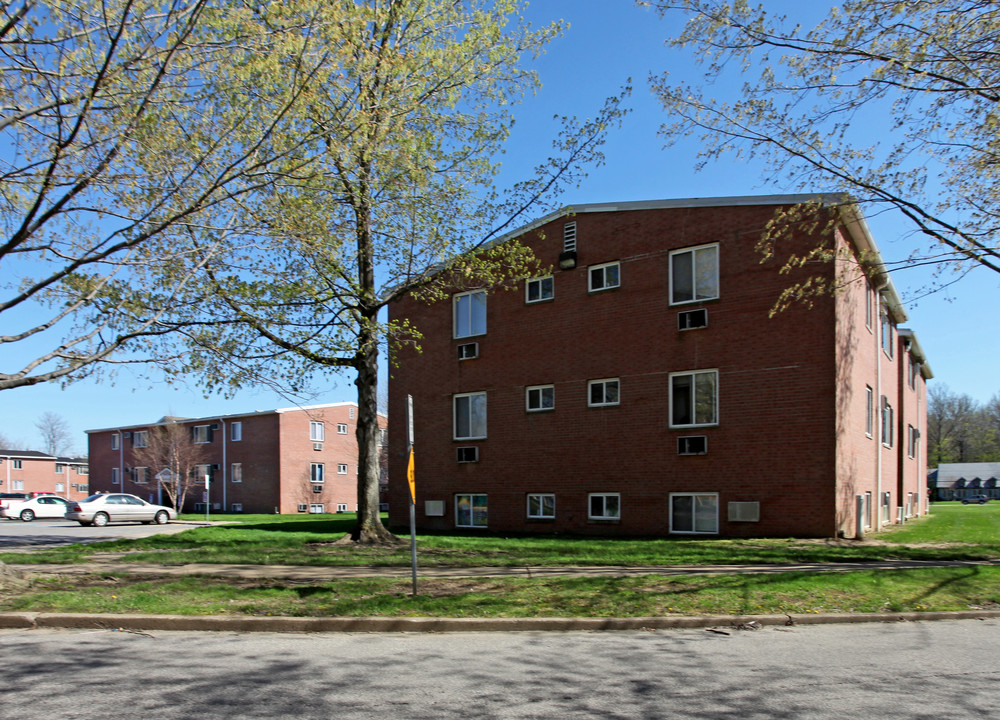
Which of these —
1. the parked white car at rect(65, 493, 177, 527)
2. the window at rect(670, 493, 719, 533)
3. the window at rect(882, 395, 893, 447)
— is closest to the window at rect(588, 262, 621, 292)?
the window at rect(670, 493, 719, 533)

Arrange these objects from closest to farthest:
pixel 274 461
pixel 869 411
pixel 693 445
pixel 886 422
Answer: pixel 693 445 < pixel 869 411 < pixel 886 422 < pixel 274 461

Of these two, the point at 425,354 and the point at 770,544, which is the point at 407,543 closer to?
the point at 770,544

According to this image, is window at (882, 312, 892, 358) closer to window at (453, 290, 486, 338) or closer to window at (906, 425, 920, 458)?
window at (906, 425, 920, 458)

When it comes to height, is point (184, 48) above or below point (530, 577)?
above

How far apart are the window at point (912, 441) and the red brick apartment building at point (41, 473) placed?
65.8m

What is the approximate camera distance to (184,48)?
33.0ft

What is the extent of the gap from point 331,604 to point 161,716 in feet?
12.9

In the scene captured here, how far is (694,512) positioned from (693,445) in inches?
64.7

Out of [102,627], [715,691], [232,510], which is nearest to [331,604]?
[102,627]

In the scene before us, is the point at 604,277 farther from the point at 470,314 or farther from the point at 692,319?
the point at 470,314

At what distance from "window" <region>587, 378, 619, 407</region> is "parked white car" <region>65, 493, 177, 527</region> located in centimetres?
2323

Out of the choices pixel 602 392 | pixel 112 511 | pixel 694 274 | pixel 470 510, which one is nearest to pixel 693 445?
pixel 602 392

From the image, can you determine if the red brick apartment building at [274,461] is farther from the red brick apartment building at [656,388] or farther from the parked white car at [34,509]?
the red brick apartment building at [656,388]

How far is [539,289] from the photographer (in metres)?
22.0
